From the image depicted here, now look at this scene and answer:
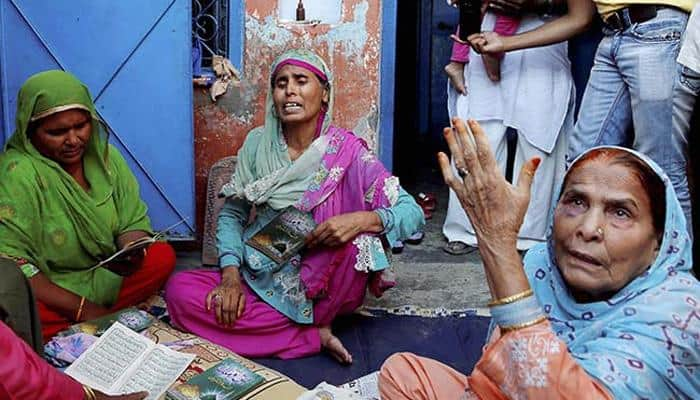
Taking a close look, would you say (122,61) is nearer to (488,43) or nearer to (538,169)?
(488,43)

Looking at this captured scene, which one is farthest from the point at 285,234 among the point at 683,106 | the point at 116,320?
the point at 683,106

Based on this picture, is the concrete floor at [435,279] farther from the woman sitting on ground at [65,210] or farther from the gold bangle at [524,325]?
the gold bangle at [524,325]

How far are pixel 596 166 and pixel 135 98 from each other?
2776mm

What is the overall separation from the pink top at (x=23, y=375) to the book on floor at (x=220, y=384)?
0.73 meters

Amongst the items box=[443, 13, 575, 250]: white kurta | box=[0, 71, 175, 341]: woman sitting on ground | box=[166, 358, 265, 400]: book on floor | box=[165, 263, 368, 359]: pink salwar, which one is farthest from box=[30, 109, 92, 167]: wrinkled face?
box=[443, 13, 575, 250]: white kurta

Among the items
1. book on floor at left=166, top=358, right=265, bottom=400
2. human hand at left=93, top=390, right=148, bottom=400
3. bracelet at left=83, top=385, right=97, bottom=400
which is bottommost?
book on floor at left=166, top=358, right=265, bottom=400

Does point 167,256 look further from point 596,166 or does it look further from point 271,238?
point 596,166

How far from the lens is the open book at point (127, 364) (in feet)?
9.50

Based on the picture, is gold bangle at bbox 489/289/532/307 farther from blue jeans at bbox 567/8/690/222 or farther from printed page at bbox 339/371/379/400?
blue jeans at bbox 567/8/690/222

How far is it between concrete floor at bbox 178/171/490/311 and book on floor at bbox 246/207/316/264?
62 centimetres

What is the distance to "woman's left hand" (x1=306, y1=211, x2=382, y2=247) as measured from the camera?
3338 mm

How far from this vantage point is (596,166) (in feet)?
6.65

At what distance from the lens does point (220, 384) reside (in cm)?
297

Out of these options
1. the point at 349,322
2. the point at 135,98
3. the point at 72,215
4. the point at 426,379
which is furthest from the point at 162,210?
the point at 426,379
